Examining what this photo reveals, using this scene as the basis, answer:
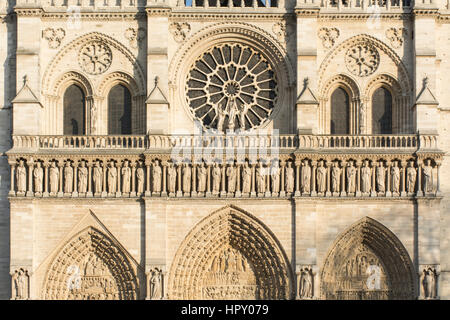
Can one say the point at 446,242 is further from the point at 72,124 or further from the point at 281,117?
the point at 72,124

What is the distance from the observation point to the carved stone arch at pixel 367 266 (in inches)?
1024

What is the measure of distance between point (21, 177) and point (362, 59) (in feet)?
33.9

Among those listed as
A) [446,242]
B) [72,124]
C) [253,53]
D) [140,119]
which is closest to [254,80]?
[253,53]

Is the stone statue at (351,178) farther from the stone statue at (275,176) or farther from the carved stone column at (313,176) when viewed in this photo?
the stone statue at (275,176)

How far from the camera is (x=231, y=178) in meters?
26.2

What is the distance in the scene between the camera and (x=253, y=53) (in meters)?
27.7

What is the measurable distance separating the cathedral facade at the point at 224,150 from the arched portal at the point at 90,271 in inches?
1.7

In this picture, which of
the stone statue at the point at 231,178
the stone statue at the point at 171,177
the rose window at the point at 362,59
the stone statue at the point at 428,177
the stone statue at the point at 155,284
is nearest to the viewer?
the stone statue at the point at 155,284

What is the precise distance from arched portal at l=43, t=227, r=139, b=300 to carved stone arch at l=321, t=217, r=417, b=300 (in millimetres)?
5604

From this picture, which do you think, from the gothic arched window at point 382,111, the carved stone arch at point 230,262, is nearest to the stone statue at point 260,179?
the carved stone arch at point 230,262

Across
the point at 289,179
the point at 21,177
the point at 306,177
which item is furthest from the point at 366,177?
the point at 21,177

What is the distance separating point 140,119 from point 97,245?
384 centimetres

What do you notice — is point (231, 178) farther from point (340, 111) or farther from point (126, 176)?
point (340, 111)

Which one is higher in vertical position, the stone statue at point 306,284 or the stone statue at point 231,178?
the stone statue at point 231,178
